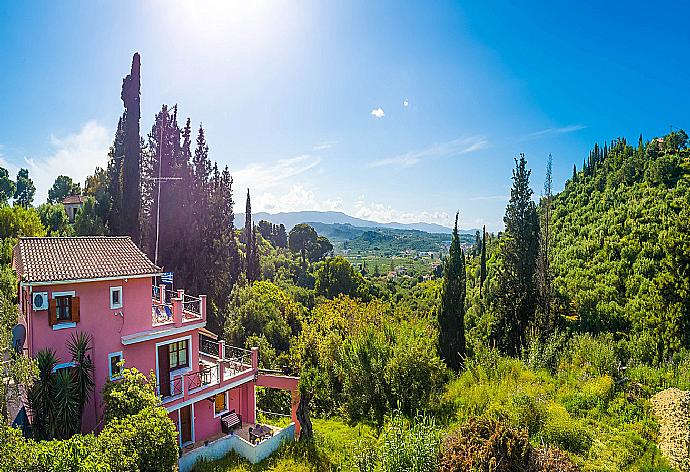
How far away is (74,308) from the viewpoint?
10.2 metres

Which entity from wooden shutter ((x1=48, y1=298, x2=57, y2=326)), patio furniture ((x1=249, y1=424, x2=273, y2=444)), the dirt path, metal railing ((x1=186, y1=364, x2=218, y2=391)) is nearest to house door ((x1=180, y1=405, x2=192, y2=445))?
metal railing ((x1=186, y1=364, x2=218, y2=391))

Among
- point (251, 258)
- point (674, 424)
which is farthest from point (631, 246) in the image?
point (251, 258)

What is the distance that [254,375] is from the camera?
1427 centimetres

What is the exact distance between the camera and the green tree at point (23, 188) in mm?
52312

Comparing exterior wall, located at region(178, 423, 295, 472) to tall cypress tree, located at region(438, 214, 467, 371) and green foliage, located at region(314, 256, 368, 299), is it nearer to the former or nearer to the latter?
tall cypress tree, located at region(438, 214, 467, 371)

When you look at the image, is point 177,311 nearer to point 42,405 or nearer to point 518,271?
point 42,405

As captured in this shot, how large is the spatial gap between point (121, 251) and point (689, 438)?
15.7 metres

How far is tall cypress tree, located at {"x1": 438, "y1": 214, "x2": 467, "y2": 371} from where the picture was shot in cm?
2009

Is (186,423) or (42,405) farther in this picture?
(186,423)

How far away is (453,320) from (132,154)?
18.1 m

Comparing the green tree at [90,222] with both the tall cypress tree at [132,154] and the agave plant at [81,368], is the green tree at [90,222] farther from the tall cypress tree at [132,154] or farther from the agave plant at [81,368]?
the agave plant at [81,368]

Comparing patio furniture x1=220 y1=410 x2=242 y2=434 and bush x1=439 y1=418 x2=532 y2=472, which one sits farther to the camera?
patio furniture x1=220 y1=410 x2=242 y2=434

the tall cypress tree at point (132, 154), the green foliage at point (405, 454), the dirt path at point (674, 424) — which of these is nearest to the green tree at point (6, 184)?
the tall cypress tree at point (132, 154)

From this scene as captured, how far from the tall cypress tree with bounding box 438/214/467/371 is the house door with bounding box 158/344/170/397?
41.3ft
